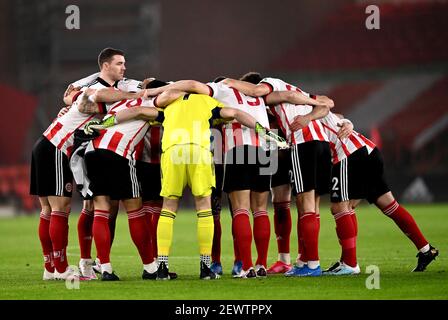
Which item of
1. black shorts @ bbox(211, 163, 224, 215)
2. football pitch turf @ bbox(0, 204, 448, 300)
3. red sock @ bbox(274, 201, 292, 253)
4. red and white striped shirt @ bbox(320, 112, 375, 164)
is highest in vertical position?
red and white striped shirt @ bbox(320, 112, 375, 164)

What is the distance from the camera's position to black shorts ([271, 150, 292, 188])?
390 inches

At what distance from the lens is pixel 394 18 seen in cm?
3538

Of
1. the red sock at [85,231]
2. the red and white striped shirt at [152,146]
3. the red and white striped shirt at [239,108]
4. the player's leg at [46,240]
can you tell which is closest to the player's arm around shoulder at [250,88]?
the red and white striped shirt at [239,108]

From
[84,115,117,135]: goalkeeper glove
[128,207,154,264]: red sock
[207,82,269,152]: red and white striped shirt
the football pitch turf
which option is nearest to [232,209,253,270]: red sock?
the football pitch turf

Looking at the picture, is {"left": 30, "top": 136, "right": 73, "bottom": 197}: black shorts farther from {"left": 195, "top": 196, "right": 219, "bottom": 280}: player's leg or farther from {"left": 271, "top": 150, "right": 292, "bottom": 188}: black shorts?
{"left": 271, "top": 150, "right": 292, "bottom": 188}: black shorts

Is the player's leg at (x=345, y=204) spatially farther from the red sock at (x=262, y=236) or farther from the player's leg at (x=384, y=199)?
the red sock at (x=262, y=236)

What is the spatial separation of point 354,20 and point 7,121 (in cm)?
1286

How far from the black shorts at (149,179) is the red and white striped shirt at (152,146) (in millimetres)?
48

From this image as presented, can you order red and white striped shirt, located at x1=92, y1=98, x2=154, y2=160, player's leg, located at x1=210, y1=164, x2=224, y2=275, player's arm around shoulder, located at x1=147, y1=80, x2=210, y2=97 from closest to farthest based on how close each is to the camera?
1. player's arm around shoulder, located at x1=147, y1=80, x2=210, y2=97
2. red and white striped shirt, located at x1=92, y1=98, x2=154, y2=160
3. player's leg, located at x1=210, y1=164, x2=224, y2=275

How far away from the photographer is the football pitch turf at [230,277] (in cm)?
791

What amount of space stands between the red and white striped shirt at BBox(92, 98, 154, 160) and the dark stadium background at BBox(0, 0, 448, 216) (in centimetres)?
1661

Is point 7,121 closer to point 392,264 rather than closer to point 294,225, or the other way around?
point 294,225

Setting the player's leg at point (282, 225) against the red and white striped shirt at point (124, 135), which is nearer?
the red and white striped shirt at point (124, 135)
